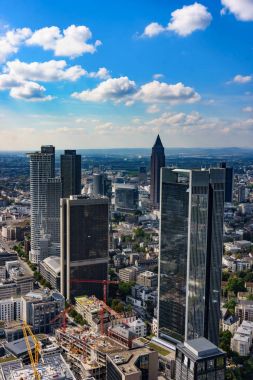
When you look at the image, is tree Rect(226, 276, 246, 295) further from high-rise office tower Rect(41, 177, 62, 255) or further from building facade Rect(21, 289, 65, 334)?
high-rise office tower Rect(41, 177, 62, 255)

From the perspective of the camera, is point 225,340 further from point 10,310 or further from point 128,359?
point 10,310

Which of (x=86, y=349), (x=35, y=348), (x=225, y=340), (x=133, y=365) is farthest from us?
(x=225, y=340)

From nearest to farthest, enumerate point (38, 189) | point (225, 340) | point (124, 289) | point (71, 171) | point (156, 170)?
1. point (225, 340)
2. point (124, 289)
3. point (38, 189)
4. point (71, 171)
5. point (156, 170)

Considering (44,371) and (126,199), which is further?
(126,199)

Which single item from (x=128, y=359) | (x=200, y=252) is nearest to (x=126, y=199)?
(x=200, y=252)

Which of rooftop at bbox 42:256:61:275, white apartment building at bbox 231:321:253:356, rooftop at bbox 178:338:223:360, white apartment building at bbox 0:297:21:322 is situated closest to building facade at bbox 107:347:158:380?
rooftop at bbox 178:338:223:360

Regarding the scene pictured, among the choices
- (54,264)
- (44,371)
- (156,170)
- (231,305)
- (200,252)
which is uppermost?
(156,170)
